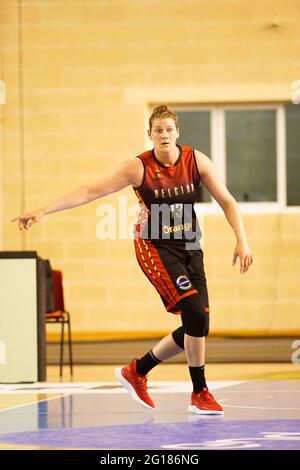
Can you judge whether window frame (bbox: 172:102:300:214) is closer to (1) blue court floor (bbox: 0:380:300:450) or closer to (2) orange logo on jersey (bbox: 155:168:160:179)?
(1) blue court floor (bbox: 0:380:300:450)

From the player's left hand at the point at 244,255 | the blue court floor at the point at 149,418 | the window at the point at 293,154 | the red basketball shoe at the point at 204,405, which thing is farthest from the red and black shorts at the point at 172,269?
the window at the point at 293,154

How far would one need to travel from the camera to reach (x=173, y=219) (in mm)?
5504

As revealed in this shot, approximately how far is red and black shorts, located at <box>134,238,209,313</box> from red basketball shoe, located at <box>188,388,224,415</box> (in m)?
0.43

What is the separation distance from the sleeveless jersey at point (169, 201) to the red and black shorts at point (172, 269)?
0.17ft

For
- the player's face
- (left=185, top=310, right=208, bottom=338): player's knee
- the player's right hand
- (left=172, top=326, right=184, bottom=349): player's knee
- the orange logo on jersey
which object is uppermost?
the player's face

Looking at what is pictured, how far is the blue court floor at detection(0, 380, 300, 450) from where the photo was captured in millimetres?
4391

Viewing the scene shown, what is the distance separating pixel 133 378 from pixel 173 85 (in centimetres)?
653

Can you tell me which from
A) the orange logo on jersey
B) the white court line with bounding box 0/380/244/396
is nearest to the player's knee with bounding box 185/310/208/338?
the orange logo on jersey

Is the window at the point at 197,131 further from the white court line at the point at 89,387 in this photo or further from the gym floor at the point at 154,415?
the white court line at the point at 89,387

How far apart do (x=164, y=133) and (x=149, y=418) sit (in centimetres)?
139

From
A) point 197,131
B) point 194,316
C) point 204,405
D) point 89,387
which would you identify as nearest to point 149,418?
point 204,405

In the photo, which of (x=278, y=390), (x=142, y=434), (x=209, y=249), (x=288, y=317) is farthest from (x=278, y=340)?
(x=142, y=434)

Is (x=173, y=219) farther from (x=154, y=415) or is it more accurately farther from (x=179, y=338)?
(x=154, y=415)
